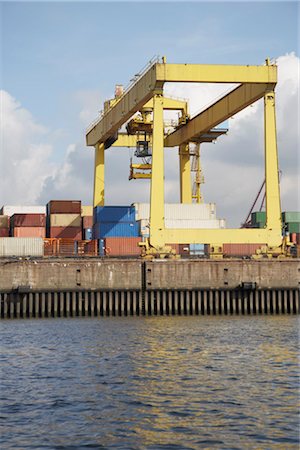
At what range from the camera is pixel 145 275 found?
46.0 meters

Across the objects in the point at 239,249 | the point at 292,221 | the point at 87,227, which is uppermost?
the point at 292,221

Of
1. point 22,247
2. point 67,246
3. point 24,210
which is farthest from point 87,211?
point 22,247

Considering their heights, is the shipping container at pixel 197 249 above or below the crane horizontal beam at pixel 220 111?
below

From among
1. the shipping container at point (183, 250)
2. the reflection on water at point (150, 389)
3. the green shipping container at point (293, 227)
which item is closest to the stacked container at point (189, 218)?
the shipping container at point (183, 250)

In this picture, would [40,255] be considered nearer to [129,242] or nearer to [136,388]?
[129,242]

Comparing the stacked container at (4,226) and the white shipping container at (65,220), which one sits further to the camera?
the stacked container at (4,226)

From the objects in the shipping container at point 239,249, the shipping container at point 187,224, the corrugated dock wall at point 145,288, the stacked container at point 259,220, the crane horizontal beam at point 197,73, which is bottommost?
the corrugated dock wall at point 145,288

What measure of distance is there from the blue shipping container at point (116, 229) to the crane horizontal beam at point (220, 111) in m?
9.22

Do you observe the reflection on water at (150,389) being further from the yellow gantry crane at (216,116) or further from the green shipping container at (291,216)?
the green shipping container at (291,216)

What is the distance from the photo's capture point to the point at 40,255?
55.0 metres

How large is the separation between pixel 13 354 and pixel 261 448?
14.7 metres

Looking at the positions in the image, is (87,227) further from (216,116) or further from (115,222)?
(216,116)

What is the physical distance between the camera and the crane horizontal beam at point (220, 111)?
157 feet

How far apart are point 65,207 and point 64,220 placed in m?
1.41
